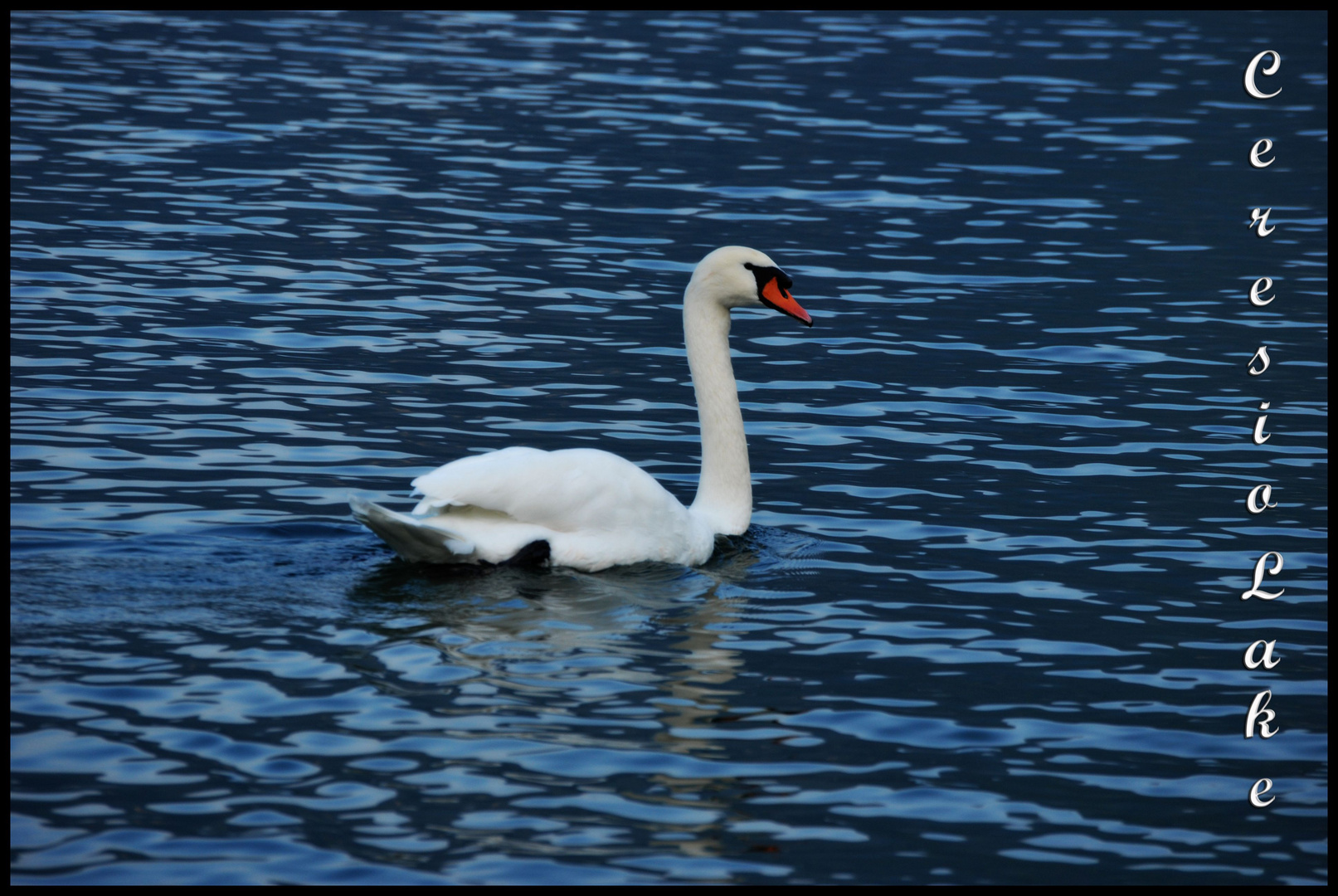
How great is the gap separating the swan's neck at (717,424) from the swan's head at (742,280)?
8cm

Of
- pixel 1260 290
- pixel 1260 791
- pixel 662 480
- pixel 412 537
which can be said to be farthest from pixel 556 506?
pixel 1260 290

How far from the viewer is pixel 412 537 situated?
Result: 870cm

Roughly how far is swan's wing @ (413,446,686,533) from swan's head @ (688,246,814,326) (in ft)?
5.12

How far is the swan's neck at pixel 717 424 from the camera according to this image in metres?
10.0

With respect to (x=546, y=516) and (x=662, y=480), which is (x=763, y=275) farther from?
(x=546, y=516)

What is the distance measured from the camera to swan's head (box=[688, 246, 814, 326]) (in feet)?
33.7

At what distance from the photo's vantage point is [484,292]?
15.8 m

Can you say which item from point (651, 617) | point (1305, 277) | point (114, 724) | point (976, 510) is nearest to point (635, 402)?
point (976, 510)

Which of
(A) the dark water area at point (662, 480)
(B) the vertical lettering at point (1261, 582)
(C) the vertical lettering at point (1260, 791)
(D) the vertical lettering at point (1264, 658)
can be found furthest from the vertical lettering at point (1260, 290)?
(C) the vertical lettering at point (1260, 791)

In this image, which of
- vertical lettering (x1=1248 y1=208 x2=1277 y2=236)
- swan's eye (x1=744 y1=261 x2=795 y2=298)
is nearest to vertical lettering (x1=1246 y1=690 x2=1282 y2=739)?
swan's eye (x1=744 y1=261 x2=795 y2=298)

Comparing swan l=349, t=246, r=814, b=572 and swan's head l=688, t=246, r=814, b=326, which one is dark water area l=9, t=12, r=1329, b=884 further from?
swan's head l=688, t=246, r=814, b=326

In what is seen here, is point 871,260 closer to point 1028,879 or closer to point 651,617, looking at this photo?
point 651,617

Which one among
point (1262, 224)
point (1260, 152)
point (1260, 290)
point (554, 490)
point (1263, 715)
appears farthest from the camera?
point (1260, 152)

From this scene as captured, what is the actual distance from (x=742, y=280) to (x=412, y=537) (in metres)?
2.73
